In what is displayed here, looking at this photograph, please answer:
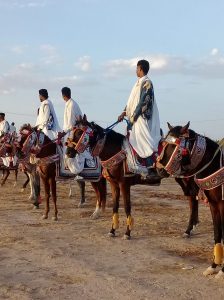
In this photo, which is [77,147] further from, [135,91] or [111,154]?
[135,91]

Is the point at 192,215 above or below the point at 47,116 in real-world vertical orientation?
below

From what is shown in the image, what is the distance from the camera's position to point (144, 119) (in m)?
9.19

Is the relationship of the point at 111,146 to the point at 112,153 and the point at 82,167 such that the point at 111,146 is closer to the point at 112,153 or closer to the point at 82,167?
the point at 112,153

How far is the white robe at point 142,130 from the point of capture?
9.03 metres

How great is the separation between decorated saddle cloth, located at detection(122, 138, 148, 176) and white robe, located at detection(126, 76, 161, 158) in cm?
10

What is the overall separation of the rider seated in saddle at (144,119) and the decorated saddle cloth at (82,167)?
259 centimetres

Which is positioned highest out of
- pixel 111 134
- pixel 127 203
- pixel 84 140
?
pixel 111 134

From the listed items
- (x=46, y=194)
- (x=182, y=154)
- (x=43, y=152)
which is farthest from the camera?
(x=46, y=194)

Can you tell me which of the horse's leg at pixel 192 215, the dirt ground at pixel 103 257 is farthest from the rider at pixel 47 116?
the horse's leg at pixel 192 215

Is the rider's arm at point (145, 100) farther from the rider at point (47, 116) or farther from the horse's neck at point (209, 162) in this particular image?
the rider at point (47, 116)

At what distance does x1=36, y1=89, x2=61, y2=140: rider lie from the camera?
12.5 meters

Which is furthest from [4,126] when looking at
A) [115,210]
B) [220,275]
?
[220,275]

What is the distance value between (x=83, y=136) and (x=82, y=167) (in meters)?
3.01

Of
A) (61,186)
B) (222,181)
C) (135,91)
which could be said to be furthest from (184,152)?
(61,186)
